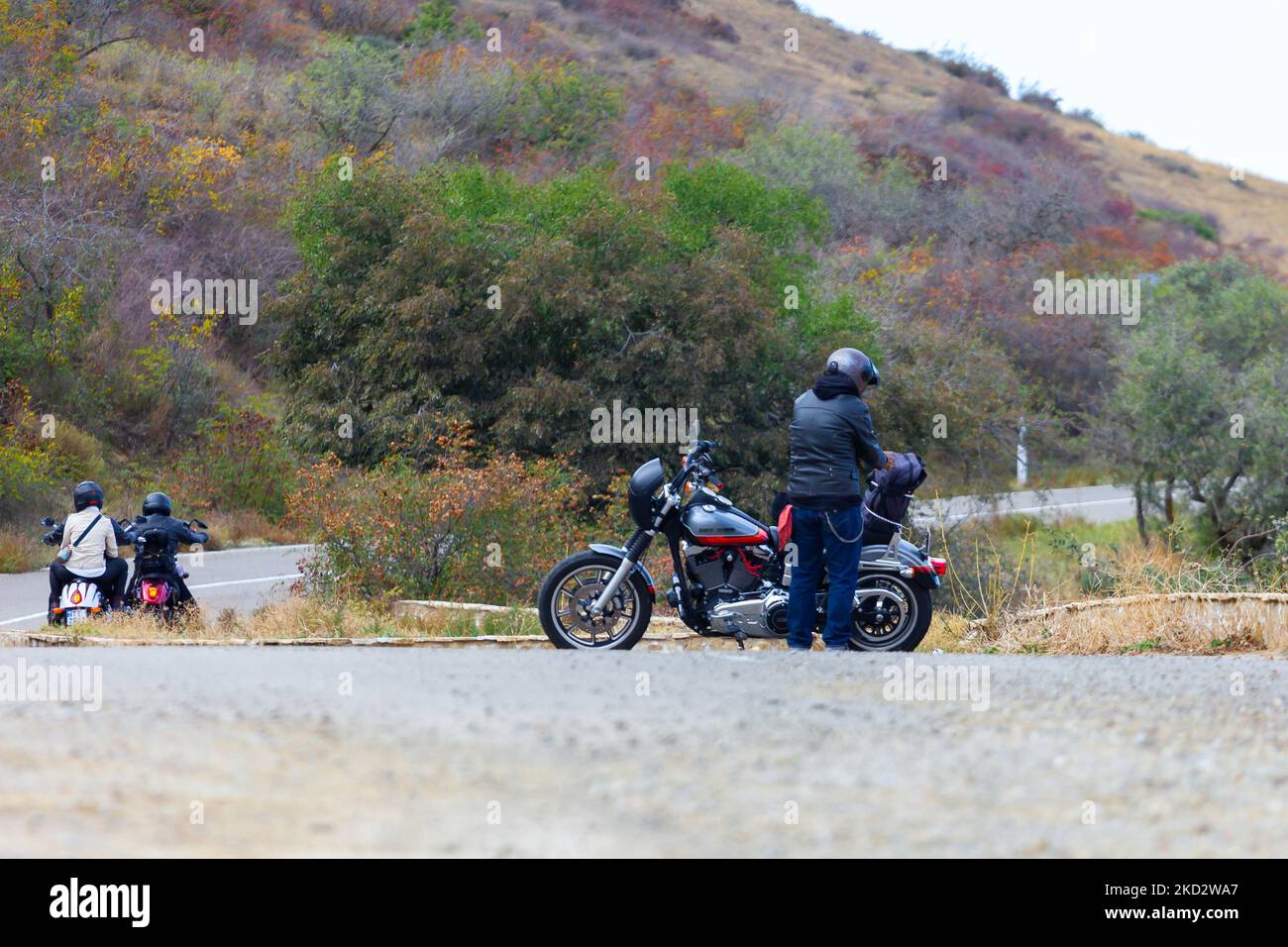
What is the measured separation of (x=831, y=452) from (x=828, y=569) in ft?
2.43

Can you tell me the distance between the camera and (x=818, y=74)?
8494 centimetres

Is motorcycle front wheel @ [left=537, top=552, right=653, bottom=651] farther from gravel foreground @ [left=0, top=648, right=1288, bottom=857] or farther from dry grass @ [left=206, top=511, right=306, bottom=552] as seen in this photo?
dry grass @ [left=206, top=511, right=306, bottom=552]

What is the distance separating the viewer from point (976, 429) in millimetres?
30516

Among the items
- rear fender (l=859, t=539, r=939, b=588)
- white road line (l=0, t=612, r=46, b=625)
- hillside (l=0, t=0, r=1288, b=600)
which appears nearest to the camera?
rear fender (l=859, t=539, r=939, b=588)

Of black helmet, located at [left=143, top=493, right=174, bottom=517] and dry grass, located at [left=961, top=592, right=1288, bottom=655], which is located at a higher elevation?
black helmet, located at [left=143, top=493, right=174, bottom=517]

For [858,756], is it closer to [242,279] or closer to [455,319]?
[455,319]

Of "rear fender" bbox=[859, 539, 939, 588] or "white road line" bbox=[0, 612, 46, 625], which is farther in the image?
"white road line" bbox=[0, 612, 46, 625]

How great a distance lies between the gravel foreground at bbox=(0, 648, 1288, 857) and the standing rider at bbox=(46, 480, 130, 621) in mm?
5631

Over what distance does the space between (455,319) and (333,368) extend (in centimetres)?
227

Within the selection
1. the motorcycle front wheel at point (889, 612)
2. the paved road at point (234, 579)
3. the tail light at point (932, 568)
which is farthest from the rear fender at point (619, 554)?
the paved road at point (234, 579)

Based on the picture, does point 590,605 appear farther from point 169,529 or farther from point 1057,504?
point 1057,504

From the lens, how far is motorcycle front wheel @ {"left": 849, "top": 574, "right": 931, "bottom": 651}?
1052 centimetres

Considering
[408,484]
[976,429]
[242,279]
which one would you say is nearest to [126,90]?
[242,279]

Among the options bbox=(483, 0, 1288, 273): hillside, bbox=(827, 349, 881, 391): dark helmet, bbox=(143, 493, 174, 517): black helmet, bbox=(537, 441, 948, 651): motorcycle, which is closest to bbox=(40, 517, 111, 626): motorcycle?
bbox=(143, 493, 174, 517): black helmet
